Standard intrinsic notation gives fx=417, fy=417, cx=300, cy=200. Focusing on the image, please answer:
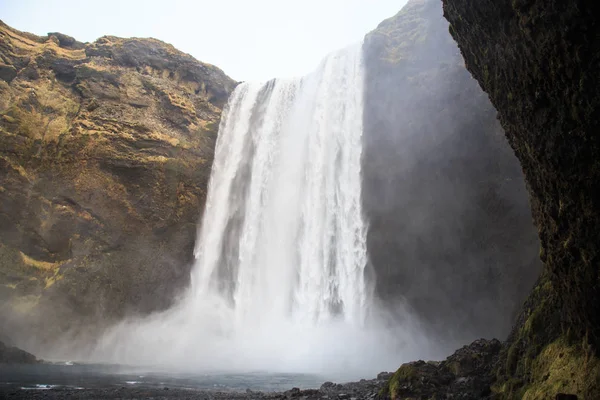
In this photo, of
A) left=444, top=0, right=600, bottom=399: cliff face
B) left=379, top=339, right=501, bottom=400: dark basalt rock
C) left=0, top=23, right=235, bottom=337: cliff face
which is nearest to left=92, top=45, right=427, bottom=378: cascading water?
left=0, top=23, right=235, bottom=337: cliff face

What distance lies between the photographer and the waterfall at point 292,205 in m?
23.4

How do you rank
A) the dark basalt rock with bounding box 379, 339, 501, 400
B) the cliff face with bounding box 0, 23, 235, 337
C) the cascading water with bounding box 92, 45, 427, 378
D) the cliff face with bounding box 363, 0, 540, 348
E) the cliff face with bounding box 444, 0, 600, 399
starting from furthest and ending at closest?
the cliff face with bounding box 0, 23, 235, 337
the cascading water with bounding box 92, 45, 427, 378
the cliff face with bounding box 363, 0, 540, 348
the dark basalt rock with bounding box 379, 339, 501, 400
the cliff face with bounding box 444, 0, 600, 399

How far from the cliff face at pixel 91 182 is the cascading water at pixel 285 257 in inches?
69.0

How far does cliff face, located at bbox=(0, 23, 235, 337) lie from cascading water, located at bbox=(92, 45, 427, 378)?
5.75 feet

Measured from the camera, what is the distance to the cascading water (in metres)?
21.3

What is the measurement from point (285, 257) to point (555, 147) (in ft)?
70.2

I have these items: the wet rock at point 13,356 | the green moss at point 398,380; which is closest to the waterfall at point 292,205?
the wet rock at point 13,356

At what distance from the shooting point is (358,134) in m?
26.2

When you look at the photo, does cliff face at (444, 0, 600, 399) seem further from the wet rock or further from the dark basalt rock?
the wet rock

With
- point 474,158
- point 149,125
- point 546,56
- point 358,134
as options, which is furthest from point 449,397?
point 149,125

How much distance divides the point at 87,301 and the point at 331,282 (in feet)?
49.0

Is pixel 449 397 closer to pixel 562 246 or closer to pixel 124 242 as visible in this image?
pixel 562 246

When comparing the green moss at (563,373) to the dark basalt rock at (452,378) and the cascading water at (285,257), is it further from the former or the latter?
the cascading water at (285,257)

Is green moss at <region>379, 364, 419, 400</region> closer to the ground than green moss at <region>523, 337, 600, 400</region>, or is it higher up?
closer to the ground
